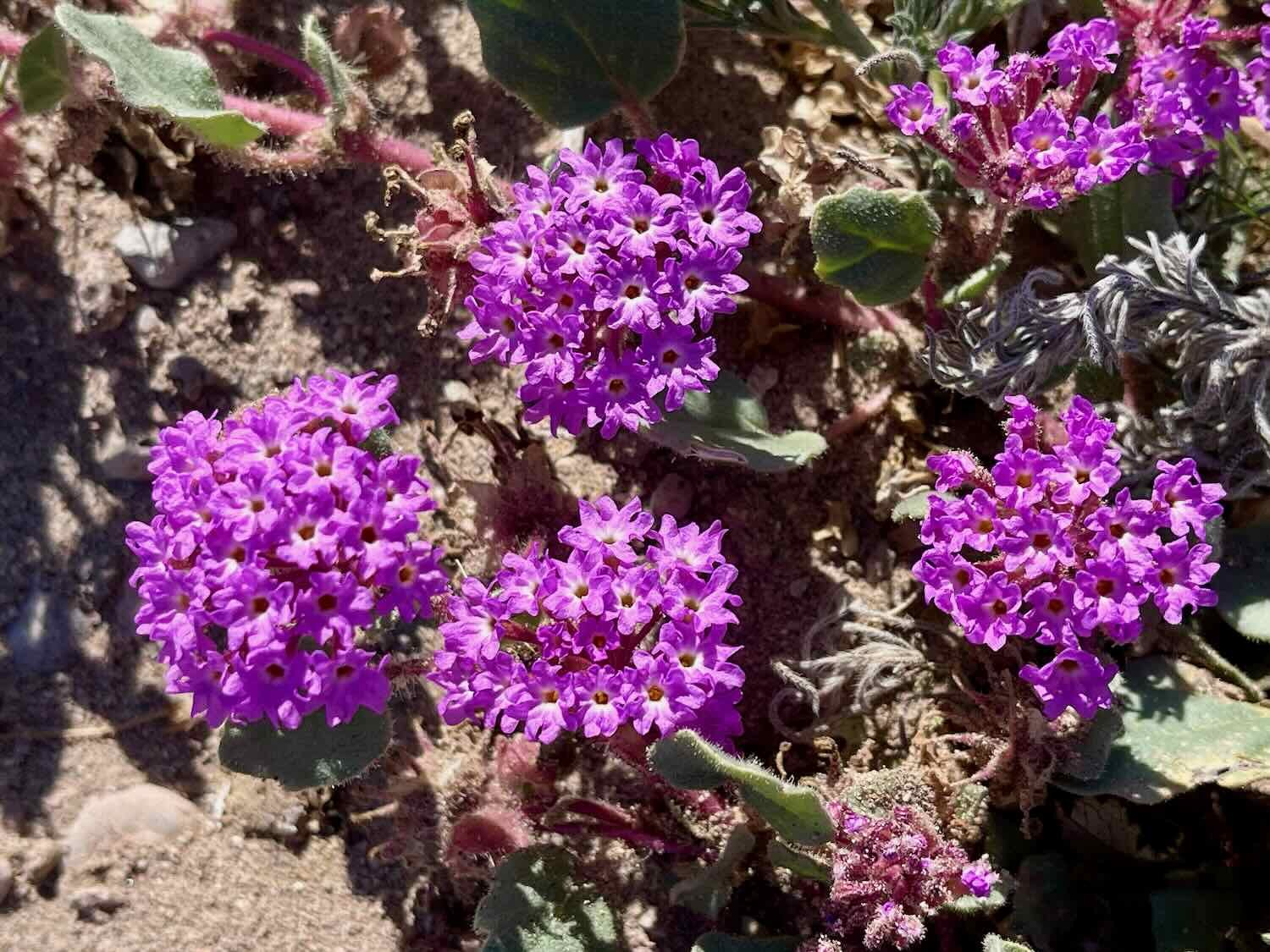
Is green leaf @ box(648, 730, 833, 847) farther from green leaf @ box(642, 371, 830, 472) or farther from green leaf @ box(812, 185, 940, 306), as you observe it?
green leaf @ box(812, 185, 940, 306)

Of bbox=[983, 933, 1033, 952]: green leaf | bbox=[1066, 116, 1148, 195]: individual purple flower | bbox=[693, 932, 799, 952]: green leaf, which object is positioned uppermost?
bbox=[1066, 116, 1148, 195]: individual purple flower

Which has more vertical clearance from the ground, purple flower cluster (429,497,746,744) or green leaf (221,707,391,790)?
purple flower cluster (429,497,746,744)

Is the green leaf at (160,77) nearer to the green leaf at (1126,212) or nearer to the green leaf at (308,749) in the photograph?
the green leaf at (308,749)

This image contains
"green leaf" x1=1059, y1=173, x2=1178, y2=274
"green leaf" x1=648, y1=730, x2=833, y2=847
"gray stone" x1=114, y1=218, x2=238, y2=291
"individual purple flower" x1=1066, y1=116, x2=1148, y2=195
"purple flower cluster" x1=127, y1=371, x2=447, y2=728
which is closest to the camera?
"purple flower cluster" x1=127, y1=371, x2=447, y2=728

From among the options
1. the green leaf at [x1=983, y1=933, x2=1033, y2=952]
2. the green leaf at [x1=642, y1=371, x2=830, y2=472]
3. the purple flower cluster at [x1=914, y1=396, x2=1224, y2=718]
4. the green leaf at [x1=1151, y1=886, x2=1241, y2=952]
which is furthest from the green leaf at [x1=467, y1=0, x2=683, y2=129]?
the green leaf at [x1=1151, y1=886, x2=1241, y2=952]

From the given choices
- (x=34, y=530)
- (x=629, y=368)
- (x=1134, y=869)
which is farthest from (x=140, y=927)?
(x=1134, y=869)

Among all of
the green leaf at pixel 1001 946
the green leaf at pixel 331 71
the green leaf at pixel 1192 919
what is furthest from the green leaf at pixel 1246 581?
the green leaf at pixel 331 71

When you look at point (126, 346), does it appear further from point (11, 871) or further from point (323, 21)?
point (11, 871)
